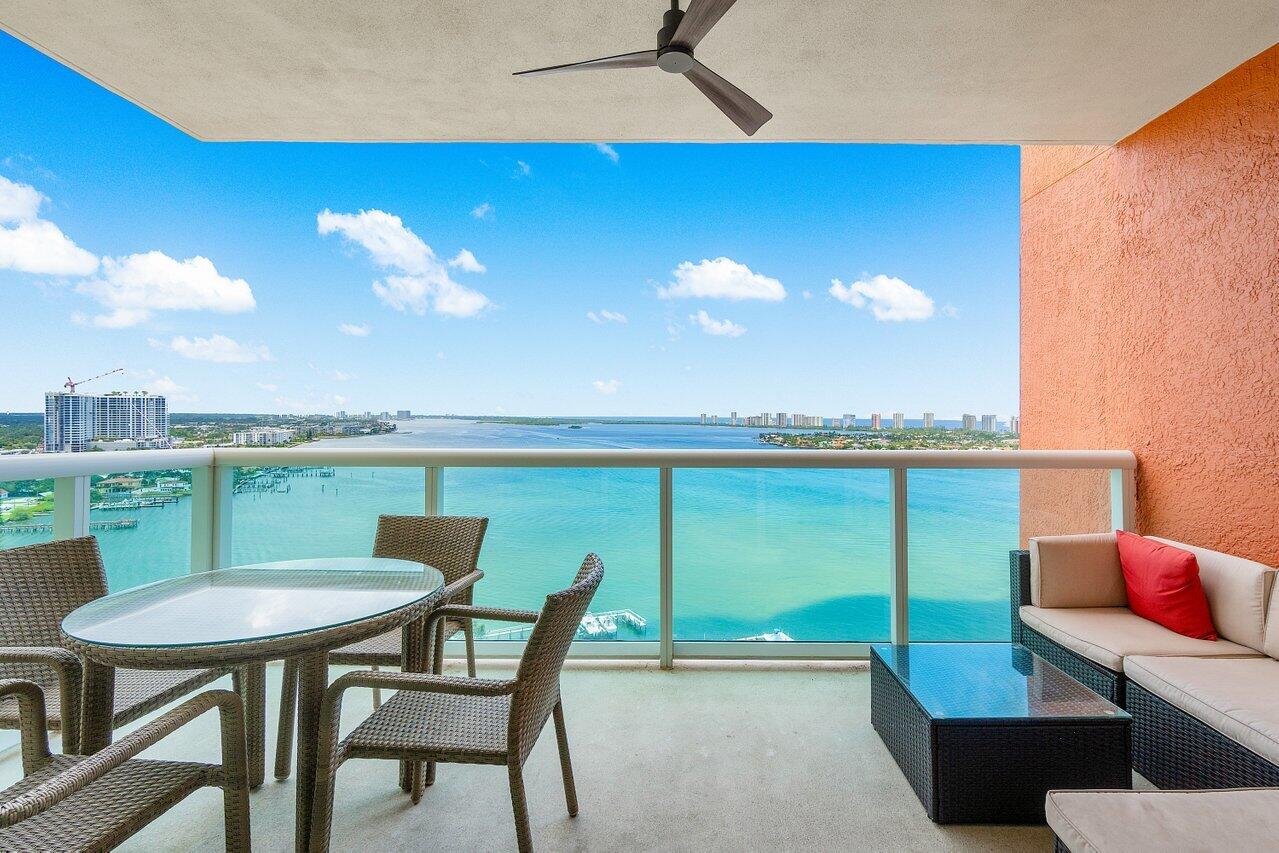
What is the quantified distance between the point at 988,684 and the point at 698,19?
262 cm

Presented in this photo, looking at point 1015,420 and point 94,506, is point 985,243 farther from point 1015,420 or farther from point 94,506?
point 94,506

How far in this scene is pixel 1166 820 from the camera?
3.90ft

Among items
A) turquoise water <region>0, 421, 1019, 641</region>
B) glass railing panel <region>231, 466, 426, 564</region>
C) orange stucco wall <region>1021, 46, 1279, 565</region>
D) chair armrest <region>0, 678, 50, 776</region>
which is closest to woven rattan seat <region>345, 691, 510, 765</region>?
chair armrest <region>0, 678, 50, 776</region>

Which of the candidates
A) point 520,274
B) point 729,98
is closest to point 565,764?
point 729,98

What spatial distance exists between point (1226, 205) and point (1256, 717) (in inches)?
98.3

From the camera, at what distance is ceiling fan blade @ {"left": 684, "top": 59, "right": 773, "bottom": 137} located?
221 centimetres

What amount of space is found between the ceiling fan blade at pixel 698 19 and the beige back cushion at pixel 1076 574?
9.03ft

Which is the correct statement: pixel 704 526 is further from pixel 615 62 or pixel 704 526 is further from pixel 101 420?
pixel 101 420

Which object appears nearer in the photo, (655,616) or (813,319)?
(655,616)

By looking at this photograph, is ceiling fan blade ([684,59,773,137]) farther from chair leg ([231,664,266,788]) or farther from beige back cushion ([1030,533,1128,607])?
chair leg ([231,664,266,788])

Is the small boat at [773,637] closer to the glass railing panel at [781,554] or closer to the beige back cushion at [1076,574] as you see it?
the glass railing panel at [781,554]

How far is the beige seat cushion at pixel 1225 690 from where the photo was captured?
164 centimetres

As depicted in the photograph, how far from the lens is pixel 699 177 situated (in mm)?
13961

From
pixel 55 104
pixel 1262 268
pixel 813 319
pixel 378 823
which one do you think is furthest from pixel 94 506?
pixel 813 319
